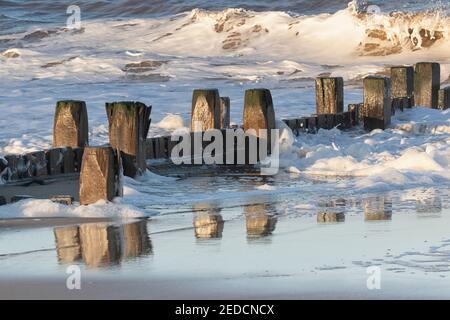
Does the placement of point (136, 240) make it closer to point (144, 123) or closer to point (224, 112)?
point (144, 123)

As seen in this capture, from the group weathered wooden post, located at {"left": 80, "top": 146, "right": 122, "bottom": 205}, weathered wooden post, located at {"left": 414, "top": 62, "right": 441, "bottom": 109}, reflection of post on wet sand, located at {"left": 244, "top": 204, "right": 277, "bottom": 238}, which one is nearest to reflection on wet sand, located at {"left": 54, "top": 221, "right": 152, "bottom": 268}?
weathered wooden post, located at {"left": 80, "top": 146, "right": 122, "bottom": 205}

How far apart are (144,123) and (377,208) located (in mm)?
2205

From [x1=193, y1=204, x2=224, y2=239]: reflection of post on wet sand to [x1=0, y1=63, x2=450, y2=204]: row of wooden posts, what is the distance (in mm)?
600

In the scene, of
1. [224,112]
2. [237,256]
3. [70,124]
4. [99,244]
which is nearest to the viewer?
[237,256]

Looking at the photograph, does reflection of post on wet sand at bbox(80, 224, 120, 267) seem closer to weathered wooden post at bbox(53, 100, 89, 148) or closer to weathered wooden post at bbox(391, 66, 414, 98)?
weathered wooden post at bbox(53, 100, 89, 148)

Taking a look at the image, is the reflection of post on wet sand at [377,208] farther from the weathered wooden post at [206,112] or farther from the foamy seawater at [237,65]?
the weathered wooden post at [206,112]

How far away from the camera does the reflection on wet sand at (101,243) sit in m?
6.01

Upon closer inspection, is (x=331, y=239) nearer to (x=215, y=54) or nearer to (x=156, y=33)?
(x=215, y=54)

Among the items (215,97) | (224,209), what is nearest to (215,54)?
(215,97)

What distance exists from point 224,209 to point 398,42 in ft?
65.8

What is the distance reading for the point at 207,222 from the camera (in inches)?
285

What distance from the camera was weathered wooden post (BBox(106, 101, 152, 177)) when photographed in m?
8.91

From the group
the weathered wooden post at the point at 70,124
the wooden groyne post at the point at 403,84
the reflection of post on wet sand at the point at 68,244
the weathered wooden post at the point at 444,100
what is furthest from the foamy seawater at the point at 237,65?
the reflection of post on wet sand at the point at 68,244

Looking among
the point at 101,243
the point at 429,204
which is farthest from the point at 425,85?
the point at 101,243
